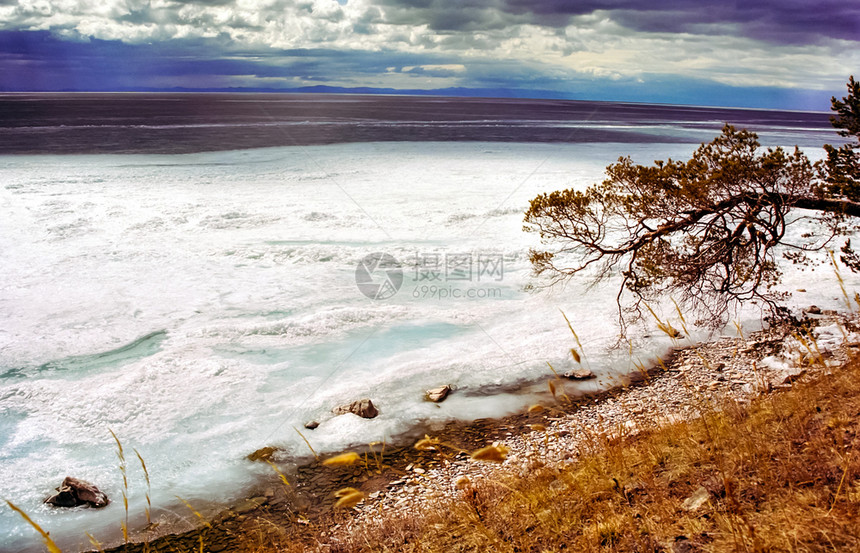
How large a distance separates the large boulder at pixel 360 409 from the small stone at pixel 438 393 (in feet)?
3.31

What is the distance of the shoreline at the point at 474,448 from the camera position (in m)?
5.81

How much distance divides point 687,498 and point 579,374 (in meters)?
5.47

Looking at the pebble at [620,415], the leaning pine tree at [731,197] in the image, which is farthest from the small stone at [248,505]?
the leaning pine tree at [731,197]

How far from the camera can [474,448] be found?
716 cm

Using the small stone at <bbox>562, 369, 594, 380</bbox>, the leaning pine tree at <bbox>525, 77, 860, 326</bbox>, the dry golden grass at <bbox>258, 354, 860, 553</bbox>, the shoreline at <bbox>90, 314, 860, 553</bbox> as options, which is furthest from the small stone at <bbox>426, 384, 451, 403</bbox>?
the dry golden grass at <bbox>258, 354, 860, 553</bbox>

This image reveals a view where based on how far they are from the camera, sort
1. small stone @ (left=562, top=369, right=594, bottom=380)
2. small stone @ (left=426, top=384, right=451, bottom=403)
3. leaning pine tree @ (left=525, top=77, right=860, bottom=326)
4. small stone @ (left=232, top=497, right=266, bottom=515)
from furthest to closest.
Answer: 1. small stone @ (left=562, top=369, right=594, bottom=380)
2. small stone @ (left=426, top=384, right=451, bottom=403)
3. leaning pine tree @ (left=525, top=77, right=860, bottom=326)
4. small stone @ (left=232, top=497, right=266, bottom=515)

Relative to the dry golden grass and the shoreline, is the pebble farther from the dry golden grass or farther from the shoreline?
the dry golden grass

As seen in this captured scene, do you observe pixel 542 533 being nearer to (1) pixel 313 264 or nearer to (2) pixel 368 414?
(2) pixel 368 414

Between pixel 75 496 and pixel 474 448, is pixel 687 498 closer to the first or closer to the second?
pixel 474 448

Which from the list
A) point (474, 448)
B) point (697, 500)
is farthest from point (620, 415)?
point (697, 500)

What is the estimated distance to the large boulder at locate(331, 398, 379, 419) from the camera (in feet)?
26.8

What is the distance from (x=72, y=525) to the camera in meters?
6.02

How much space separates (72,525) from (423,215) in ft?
56.6

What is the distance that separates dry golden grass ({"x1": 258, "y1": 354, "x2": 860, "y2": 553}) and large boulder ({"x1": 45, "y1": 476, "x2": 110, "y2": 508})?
249 cm
